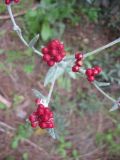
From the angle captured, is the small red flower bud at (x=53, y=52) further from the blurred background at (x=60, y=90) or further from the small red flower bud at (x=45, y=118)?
the blurred background at (x=60, y=90)

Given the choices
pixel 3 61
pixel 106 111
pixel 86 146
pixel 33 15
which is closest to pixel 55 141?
pixel 86 146

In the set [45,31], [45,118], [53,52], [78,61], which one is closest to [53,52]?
[53,52]

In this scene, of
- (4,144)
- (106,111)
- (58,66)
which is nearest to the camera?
(58,66)

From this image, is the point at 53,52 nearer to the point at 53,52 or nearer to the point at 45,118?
the point at 53,52

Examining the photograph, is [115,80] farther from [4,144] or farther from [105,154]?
[4,144]

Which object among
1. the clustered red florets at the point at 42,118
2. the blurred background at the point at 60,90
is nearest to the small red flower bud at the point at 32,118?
the clustered red florets at the point at 42,118

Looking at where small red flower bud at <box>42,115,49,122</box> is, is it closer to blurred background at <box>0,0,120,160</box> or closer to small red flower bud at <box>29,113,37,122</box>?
small red flower bud at <box>29,113,37,122</box>

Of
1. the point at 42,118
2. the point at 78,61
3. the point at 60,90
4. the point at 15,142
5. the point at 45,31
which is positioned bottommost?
the point at 15,142

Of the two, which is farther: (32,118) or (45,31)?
(45,31)
